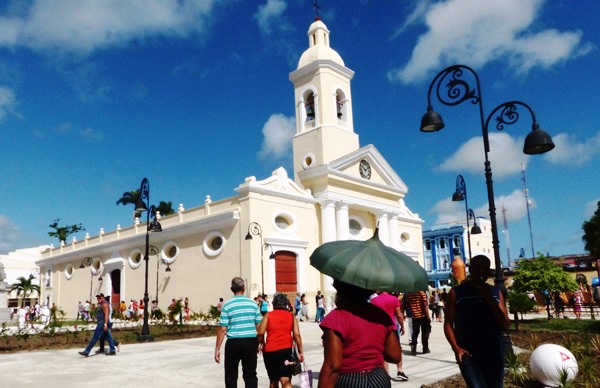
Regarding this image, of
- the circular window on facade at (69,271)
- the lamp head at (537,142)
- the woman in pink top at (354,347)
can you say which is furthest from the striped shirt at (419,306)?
the circular window on facade at (69,271)

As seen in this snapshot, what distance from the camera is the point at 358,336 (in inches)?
126

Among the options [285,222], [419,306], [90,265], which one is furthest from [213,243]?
[419,306]

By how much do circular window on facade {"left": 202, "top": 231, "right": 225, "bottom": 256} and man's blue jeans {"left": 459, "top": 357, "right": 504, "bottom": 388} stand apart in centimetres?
2240

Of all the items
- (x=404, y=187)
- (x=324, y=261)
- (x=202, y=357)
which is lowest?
(x=202, y=357)

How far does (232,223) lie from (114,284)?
1273 centimetres

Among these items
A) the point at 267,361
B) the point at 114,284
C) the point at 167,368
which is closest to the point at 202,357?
the point at 167,368

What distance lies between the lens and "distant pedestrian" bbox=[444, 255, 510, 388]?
173 inches

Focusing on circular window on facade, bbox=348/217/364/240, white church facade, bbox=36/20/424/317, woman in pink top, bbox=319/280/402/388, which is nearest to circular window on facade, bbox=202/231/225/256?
white church facade, bbox=36/20/424/317

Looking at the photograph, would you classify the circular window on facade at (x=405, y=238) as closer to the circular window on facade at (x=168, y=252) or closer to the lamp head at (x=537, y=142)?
the circular window on facade at (x=168, y=252)

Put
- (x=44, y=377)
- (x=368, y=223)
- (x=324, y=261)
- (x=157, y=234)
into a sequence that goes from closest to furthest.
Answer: (x=324, y=261) < (x=44, y=377) < (x=157, y=234) < (x=368, y=223)

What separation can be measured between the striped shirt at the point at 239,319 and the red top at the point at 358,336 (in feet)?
8.65

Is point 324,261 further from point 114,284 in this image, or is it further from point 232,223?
point 114,284

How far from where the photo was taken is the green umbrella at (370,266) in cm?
335

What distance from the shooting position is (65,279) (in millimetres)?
38500
